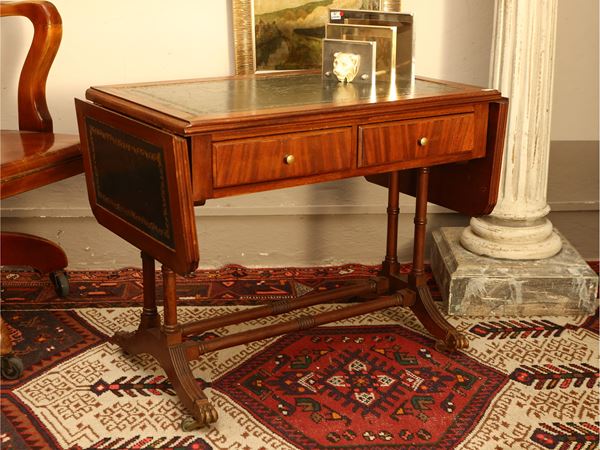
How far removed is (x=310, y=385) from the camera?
287 centimetres

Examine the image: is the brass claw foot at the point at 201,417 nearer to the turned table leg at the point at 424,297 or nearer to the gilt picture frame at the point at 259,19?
the turned table leg at the point at 424,297

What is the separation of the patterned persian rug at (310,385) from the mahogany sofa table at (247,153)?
0.13 metres

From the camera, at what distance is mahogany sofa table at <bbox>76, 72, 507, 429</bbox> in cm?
235

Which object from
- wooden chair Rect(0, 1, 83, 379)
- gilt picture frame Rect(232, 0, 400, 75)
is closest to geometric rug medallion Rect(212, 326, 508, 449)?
wooden chair Rect(0, 1, 83, 379)

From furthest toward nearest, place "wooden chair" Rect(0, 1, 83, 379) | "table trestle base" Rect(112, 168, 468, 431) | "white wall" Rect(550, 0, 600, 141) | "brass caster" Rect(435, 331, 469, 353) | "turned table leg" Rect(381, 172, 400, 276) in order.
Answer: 1. "white wall" Rect(550, 0, 600, 141)
2. "turned table leg" Rect(381, 172, 400, 276)
3. "brass caster" Rect(435, 331, 469, 353)
4. "wooden chair" Rect(0, 1, 83, 379)
5. "table trestle base" Rect(112, 168, 468, 431)

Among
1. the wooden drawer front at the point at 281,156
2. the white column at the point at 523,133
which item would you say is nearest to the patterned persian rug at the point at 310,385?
the white column at the point at 523,133

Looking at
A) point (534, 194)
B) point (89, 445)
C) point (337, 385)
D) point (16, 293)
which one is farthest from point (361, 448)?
point (16, 293)

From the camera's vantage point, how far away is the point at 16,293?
11.8 feet

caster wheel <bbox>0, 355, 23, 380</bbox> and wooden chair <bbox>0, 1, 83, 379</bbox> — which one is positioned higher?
wooden chair <bbox>0, 1, 83, 379</bbox>

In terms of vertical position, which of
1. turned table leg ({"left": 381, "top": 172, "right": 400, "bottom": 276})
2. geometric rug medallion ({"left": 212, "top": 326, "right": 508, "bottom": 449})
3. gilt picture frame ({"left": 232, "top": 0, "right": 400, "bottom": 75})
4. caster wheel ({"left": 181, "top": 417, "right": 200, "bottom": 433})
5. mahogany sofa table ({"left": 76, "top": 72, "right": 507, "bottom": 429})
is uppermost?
gilt picture frame ({"left": 232, "top": 0, "right": 400, "bottom": 75})

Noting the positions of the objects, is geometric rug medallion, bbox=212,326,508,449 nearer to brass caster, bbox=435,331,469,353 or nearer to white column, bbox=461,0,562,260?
brass caster, bbox=435,331,469,353

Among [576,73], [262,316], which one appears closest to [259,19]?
[262,316]

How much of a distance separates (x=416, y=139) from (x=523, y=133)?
2.95ft

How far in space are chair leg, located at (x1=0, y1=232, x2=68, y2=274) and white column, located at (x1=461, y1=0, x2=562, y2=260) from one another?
1767 millimetres
